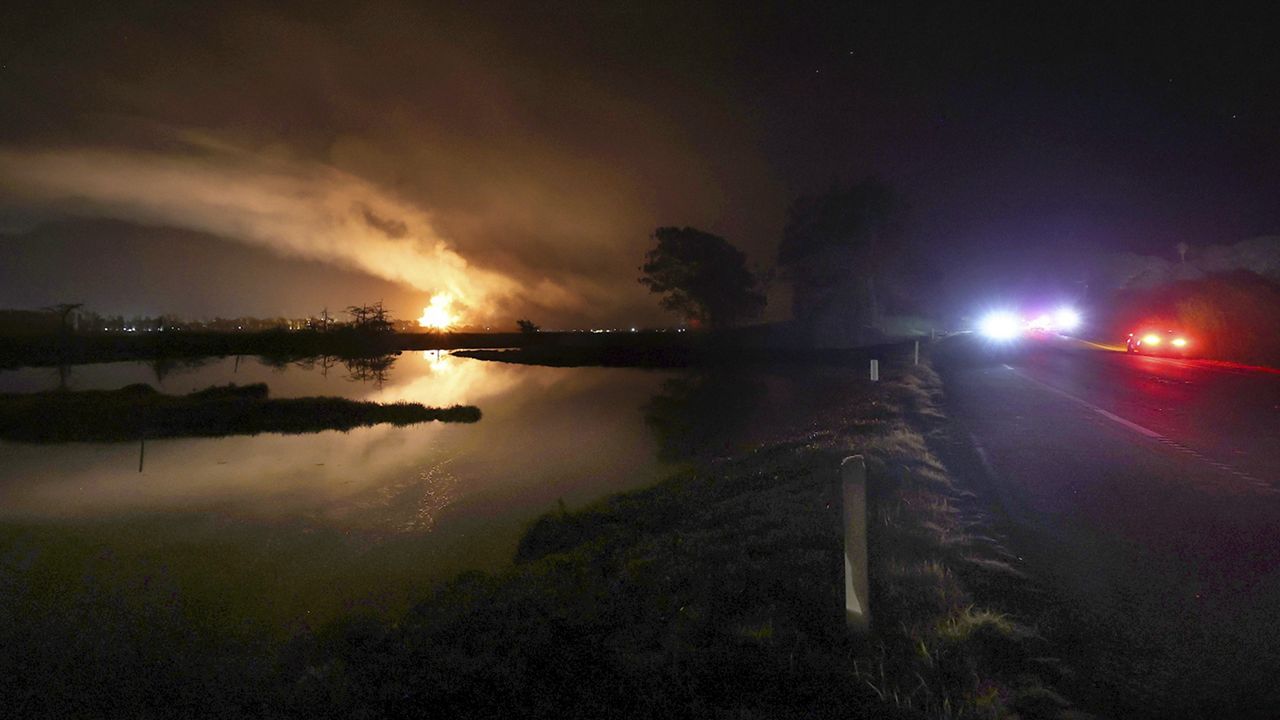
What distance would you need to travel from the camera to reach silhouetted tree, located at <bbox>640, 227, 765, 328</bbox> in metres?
88.1

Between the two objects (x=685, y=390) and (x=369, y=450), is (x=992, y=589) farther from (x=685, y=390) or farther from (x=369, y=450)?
(x=685, y=390)

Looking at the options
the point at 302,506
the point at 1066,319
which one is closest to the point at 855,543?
the point at 302,506

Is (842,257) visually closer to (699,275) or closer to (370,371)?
(699,275)

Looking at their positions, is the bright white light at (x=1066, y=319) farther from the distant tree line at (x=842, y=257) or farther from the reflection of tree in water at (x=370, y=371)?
the reflection of tree in water at (x=370, y=371)

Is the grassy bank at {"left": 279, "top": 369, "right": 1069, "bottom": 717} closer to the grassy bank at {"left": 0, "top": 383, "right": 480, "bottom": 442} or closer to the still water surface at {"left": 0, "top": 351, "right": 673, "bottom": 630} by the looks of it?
the still water surface at {"left": 0, "top": 351, "right": 673, "bottom": 630}

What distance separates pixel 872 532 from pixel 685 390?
3127 centimetres

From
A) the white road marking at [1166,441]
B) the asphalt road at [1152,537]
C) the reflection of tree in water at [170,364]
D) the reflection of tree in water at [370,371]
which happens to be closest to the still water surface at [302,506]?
the asphalt road at [1152,537]

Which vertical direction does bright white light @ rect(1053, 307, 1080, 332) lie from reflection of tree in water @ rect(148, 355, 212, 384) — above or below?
above

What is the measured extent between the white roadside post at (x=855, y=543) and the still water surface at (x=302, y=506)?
6.12 metres

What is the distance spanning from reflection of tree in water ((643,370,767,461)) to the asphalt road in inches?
267

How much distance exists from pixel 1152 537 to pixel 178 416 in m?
31.0

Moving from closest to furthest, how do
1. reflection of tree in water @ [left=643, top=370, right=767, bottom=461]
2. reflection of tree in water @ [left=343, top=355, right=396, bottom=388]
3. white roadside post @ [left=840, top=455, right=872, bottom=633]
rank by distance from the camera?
white roadside post @ [left=840, top=455, right=872, bottom=633]
reflection of tree in water @ [left=643, top=370, right=767, bottom=461]
reflection of tree in water @ [left=343, top=355, right=396, bottom=388]

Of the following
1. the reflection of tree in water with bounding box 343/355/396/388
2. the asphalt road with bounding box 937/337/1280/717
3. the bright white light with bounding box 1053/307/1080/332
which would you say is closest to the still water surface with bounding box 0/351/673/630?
the asphalt road with bounding box 937/337/1280/717

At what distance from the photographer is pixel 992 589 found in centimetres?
588
